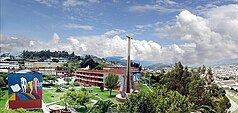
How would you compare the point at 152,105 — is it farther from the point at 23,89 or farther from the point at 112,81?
the point at 112,81

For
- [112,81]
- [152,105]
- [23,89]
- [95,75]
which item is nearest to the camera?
[152,105]

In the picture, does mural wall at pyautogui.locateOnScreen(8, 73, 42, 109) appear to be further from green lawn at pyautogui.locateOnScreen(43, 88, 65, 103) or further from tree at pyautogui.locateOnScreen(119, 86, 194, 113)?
tree at pyautogui.locateOnScreen(119, 86, 194, 113)

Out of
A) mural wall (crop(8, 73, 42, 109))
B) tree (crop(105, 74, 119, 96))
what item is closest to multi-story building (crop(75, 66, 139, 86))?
tree (crop(105, 74, 119, 96))

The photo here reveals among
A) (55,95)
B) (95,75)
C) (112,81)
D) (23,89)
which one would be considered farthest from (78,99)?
(95,75)

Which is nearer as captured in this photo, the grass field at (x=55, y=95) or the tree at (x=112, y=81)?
the grass field at (x=55, y=95)

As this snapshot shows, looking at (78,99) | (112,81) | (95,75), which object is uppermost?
(95,75)

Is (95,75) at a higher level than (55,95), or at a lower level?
higher

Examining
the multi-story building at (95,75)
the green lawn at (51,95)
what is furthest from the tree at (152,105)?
the multi-story building at (95,75)

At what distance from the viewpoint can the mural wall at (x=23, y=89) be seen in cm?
1628

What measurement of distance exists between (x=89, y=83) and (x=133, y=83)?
23.4 feet

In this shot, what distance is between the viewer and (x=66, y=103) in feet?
62.3

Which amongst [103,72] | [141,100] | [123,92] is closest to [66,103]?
[123,92]

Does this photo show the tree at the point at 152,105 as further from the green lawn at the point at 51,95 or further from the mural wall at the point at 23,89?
the green lawn at the point at 51,95

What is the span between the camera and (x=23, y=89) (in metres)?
16.5
